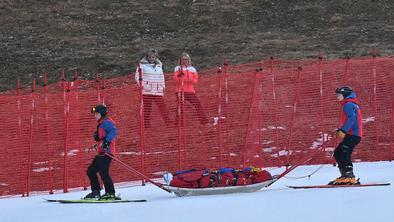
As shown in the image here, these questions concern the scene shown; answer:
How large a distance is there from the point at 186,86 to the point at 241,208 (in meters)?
5.85

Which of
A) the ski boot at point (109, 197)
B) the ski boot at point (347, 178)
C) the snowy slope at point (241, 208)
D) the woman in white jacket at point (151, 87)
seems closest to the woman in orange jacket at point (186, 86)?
the woman in white jacket at point (151, 87)

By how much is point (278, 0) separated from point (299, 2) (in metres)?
0.97

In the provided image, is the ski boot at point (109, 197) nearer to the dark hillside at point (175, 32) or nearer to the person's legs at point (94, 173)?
the person's legs at point (94, 173)

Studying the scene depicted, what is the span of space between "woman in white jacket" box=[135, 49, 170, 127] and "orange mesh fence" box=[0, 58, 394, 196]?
3 centimetres

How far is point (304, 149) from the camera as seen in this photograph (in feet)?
55.3

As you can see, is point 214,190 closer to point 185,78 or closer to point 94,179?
point 94,179

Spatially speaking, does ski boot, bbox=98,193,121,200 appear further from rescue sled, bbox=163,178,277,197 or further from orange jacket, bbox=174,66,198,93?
orange jacket, bbox=174,66,198,93

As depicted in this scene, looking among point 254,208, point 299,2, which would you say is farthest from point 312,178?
point 299,2

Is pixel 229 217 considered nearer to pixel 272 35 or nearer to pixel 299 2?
pixel 272 35

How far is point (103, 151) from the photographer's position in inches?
484

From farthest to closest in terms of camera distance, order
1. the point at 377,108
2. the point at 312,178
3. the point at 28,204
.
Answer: the point at 377,108 → the point at 312,178 → the point at 28,204

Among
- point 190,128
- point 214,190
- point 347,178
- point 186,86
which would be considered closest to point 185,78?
point 186,86

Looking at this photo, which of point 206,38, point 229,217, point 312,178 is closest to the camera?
point 229,217

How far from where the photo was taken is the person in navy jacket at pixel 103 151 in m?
12.2
